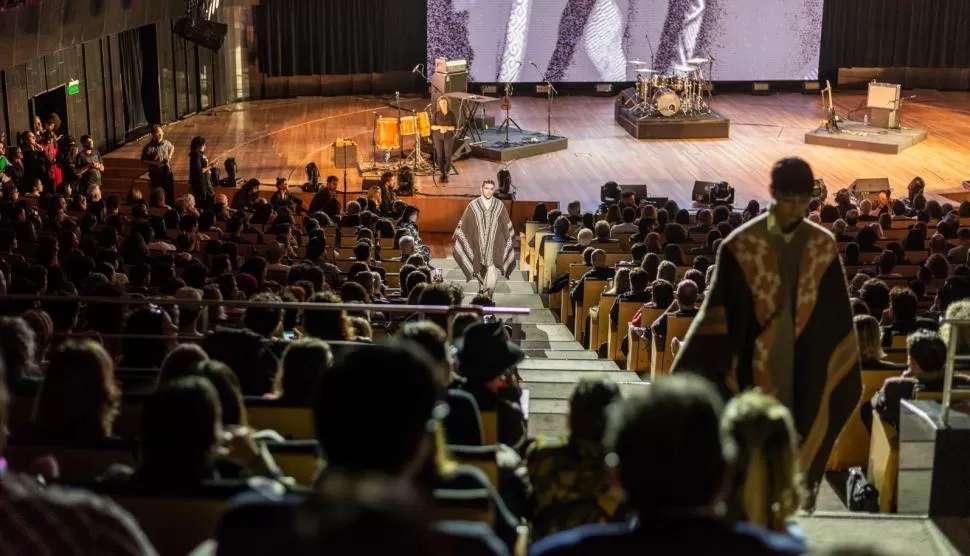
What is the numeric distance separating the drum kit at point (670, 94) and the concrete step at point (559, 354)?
10342 mm

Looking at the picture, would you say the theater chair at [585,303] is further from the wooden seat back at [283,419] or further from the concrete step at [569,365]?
the wooden seat back at [283,419]

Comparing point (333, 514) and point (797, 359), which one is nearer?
point (333, 514)

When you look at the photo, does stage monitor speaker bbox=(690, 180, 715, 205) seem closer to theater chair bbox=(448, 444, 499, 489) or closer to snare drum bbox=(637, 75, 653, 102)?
snare drum bbox=(637, 75, 653, 102)

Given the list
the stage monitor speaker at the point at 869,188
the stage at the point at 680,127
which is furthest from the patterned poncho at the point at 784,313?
the stage at the point at 680,127

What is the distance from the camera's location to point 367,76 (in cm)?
2247

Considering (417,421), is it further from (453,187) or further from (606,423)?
(453,187)

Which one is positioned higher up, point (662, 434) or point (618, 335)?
point (662, 434)

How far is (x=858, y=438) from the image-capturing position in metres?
6.07

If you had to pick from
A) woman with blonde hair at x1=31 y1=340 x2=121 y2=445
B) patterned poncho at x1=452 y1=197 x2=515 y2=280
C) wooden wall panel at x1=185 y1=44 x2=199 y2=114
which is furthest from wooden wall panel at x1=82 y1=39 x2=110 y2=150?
woman with blonde hair at x1=31 y1=340 x2=121 y2=445

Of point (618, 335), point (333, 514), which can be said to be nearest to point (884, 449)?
point (618, 335)

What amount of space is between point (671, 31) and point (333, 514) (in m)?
20.5

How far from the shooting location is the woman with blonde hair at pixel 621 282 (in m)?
8.94

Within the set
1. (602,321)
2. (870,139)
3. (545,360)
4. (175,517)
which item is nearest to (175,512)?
(175,517)

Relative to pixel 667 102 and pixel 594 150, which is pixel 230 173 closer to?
pixel 594 150
